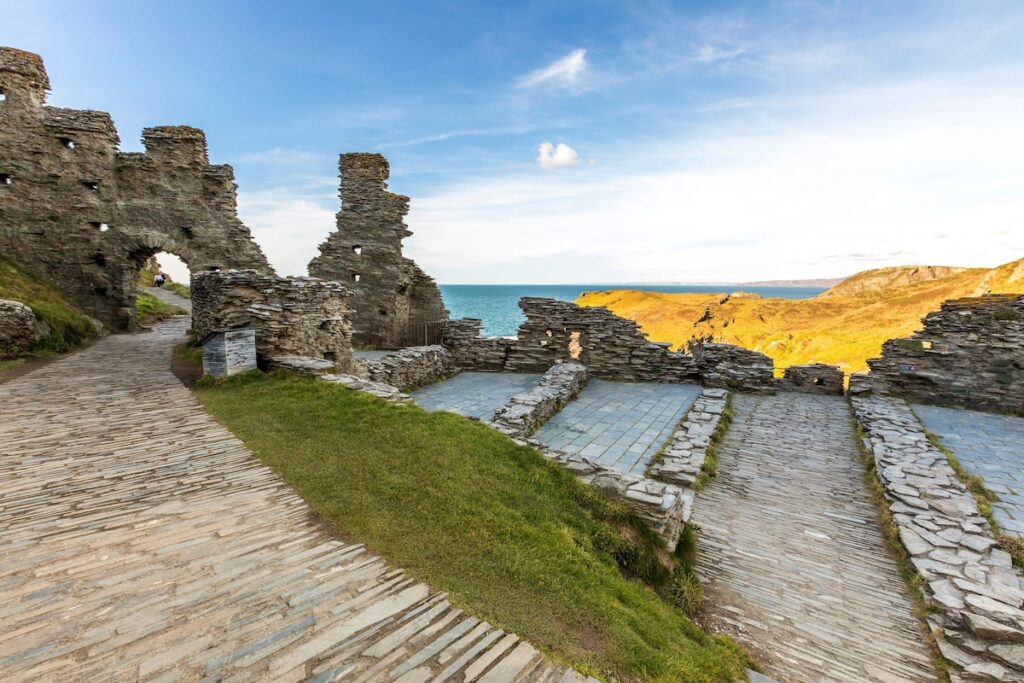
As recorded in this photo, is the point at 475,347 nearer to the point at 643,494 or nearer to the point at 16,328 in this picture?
the point at 643,494

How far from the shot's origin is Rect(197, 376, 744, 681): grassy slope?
154 inches

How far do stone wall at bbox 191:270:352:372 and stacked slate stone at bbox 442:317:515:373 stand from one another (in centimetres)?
718

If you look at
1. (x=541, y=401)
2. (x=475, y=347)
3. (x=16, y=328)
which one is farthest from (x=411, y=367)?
(x=16, y=328)

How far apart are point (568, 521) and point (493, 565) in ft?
5.03

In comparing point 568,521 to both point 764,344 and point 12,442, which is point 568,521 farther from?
point 764,344

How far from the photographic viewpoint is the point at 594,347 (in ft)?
58.5

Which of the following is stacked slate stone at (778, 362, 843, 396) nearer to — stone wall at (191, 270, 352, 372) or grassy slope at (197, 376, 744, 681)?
grassy slope at (197, 376, 744, 681)

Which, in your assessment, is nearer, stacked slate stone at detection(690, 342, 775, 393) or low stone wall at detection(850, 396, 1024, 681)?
low stone wall at detection(850, 396, 1024, 681)

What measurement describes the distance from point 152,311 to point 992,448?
3521 centimetres

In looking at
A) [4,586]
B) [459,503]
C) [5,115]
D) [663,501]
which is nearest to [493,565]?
[459,503]

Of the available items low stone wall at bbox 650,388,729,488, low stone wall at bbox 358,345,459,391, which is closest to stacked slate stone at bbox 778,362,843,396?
low stone wall at bbox 650,388,729,488

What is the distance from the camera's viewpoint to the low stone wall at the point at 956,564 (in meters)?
4.65

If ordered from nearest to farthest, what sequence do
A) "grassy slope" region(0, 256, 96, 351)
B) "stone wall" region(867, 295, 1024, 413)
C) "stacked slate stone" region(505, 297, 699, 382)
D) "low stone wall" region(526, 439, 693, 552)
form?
"low stone wall" region(526, 439, 693, 552) < "stone wall" region(867, 295, 1024, 413) < "grassy slope" region(0, 256, 96, 351) < "stacked slate stone" region(505, 297, 699, 382)

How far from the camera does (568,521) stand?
5746 mm
